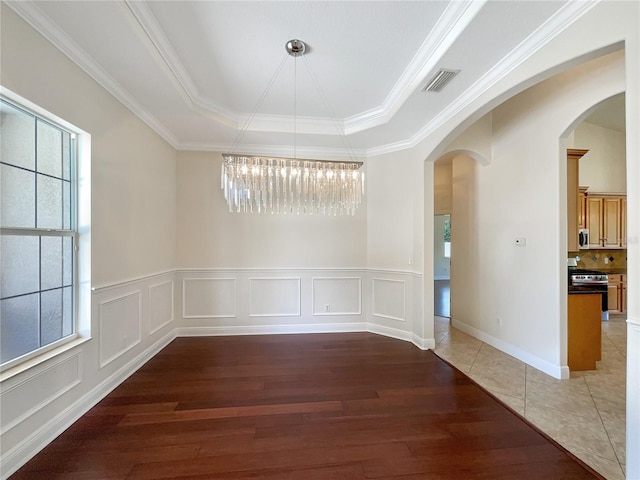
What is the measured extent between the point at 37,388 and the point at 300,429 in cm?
189

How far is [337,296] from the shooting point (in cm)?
433

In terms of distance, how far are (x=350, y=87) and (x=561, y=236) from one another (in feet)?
9.10

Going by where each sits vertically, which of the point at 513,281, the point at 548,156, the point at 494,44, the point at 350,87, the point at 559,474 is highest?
the point at 350,87

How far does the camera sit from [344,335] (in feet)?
13.6

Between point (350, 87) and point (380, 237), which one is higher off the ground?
point (350, 87)

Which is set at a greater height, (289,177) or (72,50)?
(72,50)

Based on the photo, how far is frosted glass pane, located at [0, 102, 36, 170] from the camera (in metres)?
1.72

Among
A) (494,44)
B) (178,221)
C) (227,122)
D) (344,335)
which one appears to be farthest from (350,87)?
(344,335)

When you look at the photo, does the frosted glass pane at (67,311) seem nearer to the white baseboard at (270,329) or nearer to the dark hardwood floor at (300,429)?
the dark hardwood floor at (300,429)

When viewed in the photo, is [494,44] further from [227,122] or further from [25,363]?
[25,363]

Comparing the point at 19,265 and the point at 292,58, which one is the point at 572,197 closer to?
the point at 292,58

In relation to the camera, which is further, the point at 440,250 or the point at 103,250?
the point at 440,250

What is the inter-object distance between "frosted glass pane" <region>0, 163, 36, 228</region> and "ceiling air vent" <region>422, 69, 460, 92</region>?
3260 millimetres

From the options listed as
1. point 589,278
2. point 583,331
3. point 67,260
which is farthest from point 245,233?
point 589,278
